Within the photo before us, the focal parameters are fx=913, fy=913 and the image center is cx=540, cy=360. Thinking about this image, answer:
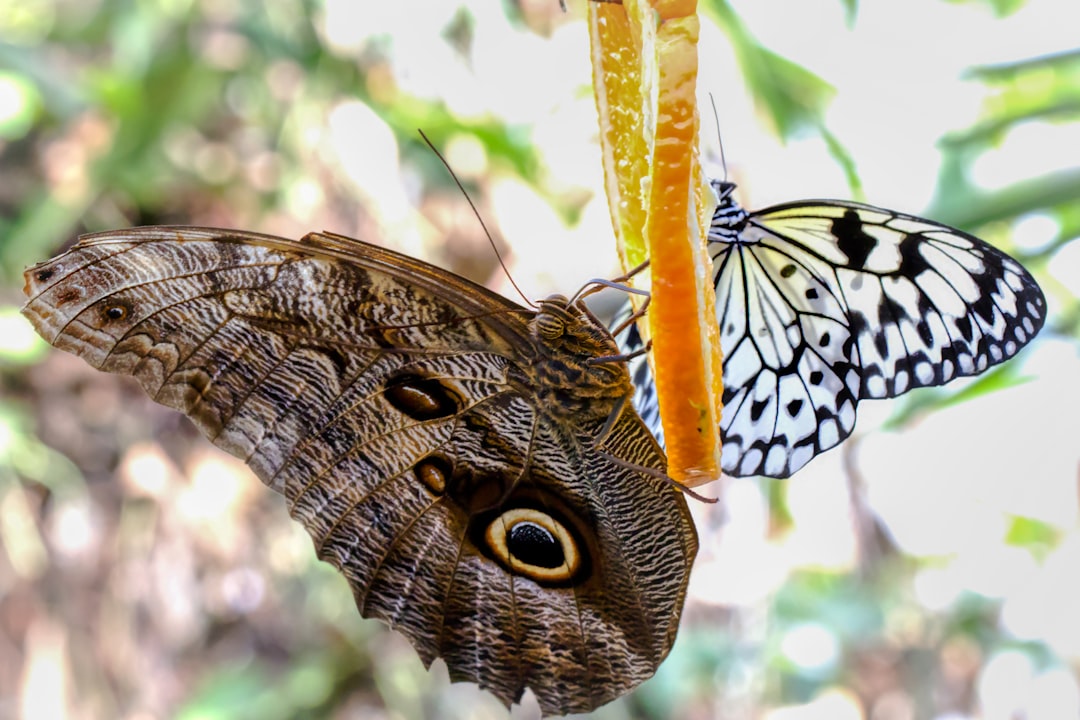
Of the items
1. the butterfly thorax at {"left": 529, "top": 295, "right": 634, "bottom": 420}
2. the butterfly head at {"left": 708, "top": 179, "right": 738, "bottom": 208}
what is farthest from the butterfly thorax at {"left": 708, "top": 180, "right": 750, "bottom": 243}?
the butterfly thorax at {"left": 529, "top": 295, "right": 634, "bottom": 420}

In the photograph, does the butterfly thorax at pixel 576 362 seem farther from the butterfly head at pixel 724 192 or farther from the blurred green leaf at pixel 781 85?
the blurred green leaf at pixel 781 85

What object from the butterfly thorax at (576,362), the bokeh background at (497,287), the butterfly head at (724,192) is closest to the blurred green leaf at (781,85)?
the bokeh background at (497,287)

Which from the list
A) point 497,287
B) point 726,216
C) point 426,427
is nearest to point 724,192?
point 726,216

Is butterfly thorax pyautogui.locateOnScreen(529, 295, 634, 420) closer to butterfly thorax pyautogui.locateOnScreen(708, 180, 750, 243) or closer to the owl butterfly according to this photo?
the owl butterfly

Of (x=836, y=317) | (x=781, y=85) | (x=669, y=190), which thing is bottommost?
(x=669, y=190)

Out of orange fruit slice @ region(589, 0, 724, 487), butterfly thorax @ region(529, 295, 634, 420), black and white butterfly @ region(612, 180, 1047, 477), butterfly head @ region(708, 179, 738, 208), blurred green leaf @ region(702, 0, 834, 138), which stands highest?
blurred green leaf @ region(702, 0, 834, 138)

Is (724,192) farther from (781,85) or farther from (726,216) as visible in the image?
(781,85)

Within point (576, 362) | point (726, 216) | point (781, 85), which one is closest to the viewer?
point (576, 362)
